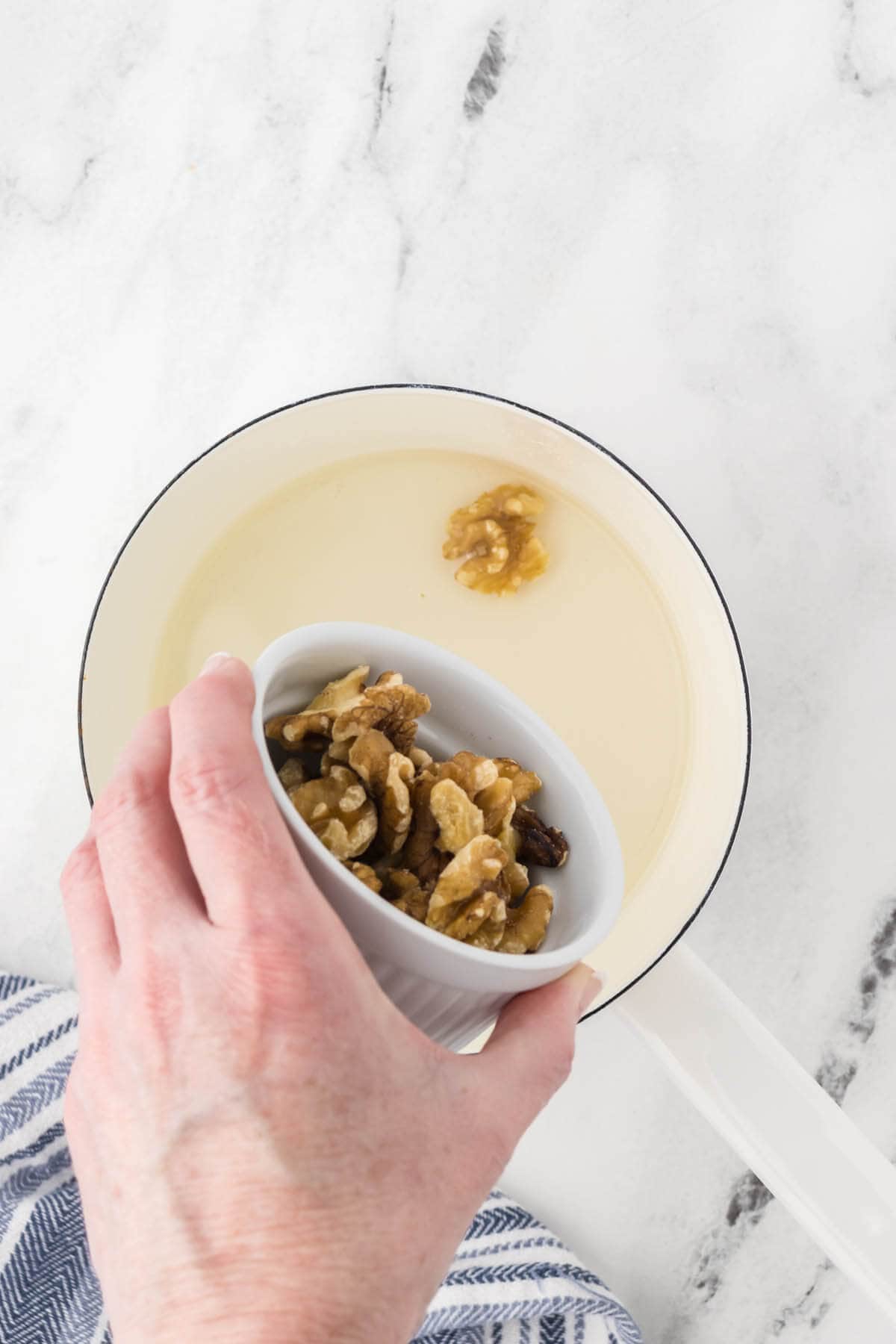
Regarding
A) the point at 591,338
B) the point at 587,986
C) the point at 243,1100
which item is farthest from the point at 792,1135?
the point at 591,338

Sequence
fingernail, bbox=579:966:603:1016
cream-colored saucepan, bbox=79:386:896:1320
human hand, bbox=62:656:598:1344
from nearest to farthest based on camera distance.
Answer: human hand, bbox=62:656:598:1344, fingernail, bbox=579:966:603:1016, cream-colored saucepan, bbox=79:386:896:1320

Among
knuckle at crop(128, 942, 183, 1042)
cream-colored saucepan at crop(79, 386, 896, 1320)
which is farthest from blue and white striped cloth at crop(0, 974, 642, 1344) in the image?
knuckle at crop(128, 942, 183, 1042)

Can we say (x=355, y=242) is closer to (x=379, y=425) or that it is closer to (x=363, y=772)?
(x=379, y=425)

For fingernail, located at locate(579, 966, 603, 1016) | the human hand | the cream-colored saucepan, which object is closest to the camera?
the human hand

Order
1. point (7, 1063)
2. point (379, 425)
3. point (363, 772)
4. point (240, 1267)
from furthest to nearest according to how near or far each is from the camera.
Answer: point (7, 1063) → point (379, 425) → point (363, 772) → point (240, 1267)

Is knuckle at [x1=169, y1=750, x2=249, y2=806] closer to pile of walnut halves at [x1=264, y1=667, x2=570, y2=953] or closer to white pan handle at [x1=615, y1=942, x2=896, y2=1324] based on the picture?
pile of walnut halves at [x1=264, y1=667, x2=570, y2=953]

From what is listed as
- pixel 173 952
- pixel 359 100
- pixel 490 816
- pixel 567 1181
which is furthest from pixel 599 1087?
pixel 359 100
